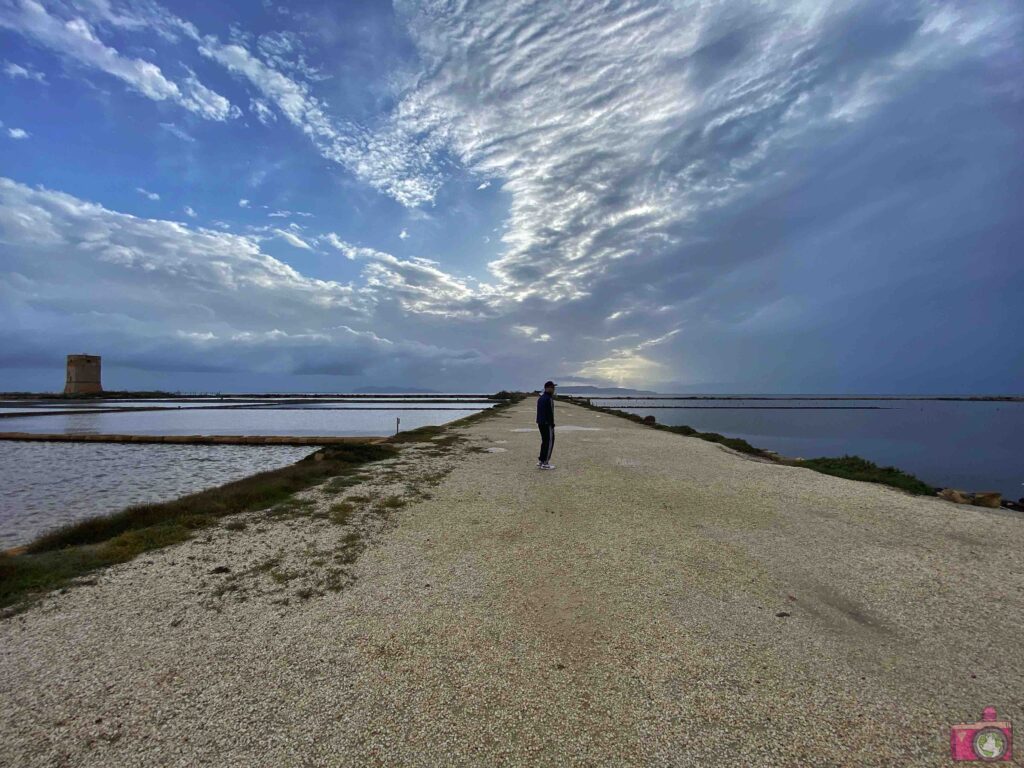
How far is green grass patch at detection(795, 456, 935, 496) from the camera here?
1097 centimetres

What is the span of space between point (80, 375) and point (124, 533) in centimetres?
11775

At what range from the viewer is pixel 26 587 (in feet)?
15.8

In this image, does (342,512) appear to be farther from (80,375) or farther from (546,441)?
(80,375)

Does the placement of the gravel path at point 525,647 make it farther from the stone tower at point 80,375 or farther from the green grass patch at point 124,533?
the stone tower at point 80,375

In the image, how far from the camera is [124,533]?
22.1 feet

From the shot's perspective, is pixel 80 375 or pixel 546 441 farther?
pixel 80 375

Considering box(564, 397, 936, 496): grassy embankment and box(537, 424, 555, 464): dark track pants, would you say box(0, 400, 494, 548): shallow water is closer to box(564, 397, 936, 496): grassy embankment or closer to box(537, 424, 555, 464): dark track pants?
box(537, 424, 555, 464): dark track pants

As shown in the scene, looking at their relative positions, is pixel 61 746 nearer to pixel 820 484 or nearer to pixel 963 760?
pixel 963 760

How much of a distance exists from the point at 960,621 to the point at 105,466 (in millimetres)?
23701

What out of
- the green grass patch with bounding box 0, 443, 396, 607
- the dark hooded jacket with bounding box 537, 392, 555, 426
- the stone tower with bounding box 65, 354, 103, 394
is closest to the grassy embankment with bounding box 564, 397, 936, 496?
the dark hooded jacket with bounding box 537, 392, 555, 426

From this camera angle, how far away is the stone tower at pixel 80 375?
3590 inches

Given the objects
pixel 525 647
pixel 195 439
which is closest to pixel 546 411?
pixel 525 647

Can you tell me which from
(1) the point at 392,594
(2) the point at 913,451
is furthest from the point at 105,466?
(2) the point at 913,451

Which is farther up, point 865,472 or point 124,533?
point 124,533
